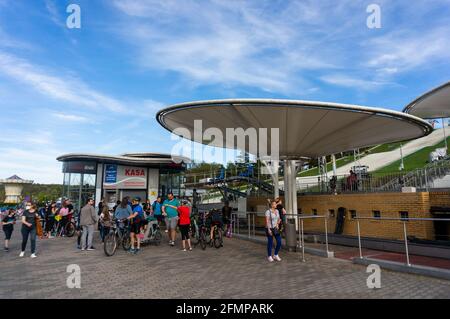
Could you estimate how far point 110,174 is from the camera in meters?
21.2

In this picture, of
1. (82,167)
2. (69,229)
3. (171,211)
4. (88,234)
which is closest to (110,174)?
(82,167)

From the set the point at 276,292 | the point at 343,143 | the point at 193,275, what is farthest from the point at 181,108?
the point at 343,143

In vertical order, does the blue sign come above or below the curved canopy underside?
below

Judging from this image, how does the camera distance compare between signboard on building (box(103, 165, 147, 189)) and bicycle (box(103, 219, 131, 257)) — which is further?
signboard on building (box(103, 165, 147, 189))

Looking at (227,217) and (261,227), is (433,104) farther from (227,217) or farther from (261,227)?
(227,217)

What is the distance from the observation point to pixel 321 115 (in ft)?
37.4

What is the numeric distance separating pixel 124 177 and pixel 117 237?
1112cm

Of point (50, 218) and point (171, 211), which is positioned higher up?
point (171, 211)

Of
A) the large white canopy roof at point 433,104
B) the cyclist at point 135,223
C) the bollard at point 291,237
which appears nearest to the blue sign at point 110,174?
the cyclist at point 135,223

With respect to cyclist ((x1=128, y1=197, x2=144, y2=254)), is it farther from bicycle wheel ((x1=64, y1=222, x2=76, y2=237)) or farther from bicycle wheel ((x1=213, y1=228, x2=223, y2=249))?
bicycle wheel ((x1=64, y1=222, x2=76, y2=237))

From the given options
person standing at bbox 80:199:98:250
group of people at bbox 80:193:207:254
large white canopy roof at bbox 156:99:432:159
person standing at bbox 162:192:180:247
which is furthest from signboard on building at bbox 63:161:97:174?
person standing at bbox 162:192:180:247

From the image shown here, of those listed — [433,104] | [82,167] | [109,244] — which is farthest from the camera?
[82,167]

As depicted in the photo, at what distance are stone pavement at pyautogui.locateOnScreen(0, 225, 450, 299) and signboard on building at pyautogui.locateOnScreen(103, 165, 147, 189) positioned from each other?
10950 mm

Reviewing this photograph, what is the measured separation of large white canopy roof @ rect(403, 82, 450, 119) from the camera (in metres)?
15.9
